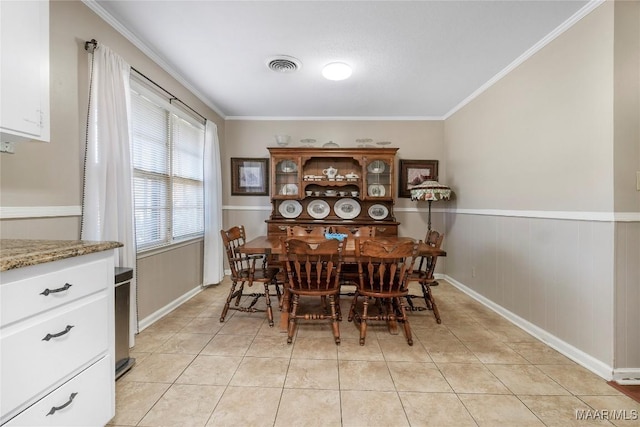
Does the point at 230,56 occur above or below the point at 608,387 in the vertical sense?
above

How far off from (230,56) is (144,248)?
1942 millimetres

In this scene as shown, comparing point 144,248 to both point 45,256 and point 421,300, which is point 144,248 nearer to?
point 45,256

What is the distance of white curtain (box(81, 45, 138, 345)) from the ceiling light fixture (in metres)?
1.69

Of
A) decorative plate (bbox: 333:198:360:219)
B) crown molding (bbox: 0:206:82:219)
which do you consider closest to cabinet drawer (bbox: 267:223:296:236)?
decorative plate (bbox: 333:198:360:219)

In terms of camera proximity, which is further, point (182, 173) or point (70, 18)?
point (182, 173)

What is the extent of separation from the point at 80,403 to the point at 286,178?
329 cm

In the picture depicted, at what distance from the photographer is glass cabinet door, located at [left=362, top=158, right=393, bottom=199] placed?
158 inches

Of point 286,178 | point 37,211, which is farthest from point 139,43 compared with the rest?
point 286,178

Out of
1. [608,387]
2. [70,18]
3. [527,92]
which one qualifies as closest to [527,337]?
[608,387]

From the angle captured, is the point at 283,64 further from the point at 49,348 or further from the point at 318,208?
the point at 49,348

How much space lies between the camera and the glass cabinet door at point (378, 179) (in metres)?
4.02

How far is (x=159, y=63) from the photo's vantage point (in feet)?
8.71

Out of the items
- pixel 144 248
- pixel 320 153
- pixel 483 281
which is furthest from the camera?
pixel 320 153

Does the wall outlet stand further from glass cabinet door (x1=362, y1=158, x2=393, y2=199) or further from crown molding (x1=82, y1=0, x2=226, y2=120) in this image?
glass cabinet door (x1=362, y1=158, x2=393, y2=199)
